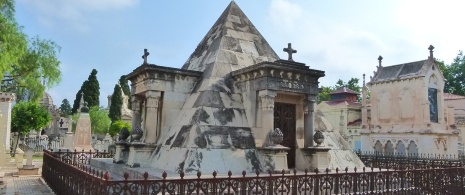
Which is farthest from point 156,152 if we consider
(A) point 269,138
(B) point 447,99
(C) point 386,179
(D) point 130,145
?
(B) point 447,99

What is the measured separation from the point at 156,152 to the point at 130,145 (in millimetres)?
764

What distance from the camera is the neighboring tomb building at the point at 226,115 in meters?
9.13

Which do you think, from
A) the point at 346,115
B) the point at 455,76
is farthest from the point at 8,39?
the point at 455,76

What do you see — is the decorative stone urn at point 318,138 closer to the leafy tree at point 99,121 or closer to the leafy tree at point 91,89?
the leafy tree at point 99,121

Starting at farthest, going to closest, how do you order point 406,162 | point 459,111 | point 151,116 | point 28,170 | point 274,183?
1. point 459,111
2. point 28,170
3. point 406,162
4. point 151,116
5. point 274,183

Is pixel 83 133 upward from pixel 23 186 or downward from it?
upward

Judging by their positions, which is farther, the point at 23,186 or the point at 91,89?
the point at 91,89

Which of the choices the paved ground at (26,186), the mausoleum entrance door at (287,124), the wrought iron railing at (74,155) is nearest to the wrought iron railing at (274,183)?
the wrought iron railing at (74,155)

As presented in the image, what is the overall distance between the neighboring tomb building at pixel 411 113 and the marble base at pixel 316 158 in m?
19.6

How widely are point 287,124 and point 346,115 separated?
93.1 feet

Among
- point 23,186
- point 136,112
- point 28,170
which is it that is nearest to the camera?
point 136,112

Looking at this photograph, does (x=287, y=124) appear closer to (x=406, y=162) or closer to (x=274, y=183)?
(x=274, y=183)

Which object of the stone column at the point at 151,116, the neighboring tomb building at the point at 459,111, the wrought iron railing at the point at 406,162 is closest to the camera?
the stone column at the point at 151,116

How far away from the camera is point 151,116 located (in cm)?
1038
